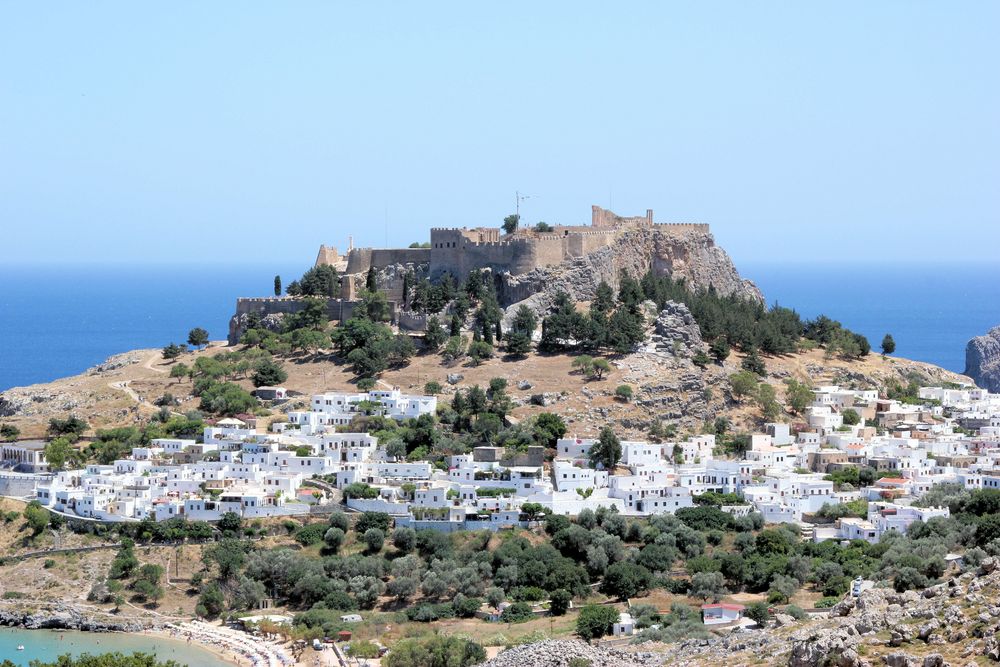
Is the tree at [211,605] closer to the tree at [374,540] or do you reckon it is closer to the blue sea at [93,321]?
the tree at [374,540]

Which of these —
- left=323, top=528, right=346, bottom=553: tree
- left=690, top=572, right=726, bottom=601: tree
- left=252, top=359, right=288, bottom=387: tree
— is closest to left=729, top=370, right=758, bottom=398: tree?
left=252, top=359, right=288, bottom=387: tree

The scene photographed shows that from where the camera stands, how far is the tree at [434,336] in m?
52.9

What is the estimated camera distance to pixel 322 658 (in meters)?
33.8

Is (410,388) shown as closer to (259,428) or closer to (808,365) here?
(259,428)

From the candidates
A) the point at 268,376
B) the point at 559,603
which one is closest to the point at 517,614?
the point at 559,603

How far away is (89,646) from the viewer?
35.4 meters

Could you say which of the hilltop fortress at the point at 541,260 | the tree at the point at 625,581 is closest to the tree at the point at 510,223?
the hilltop fortress at the point at 541,260

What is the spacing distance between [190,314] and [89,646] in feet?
292

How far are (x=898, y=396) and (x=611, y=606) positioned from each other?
19.5 m

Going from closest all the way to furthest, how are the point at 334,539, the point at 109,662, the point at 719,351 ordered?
1. the point at 109,662
2. the point at 334,539
3. the point at 719,351

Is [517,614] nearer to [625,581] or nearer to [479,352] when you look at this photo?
[625,581]

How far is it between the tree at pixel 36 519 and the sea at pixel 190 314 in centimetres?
3766

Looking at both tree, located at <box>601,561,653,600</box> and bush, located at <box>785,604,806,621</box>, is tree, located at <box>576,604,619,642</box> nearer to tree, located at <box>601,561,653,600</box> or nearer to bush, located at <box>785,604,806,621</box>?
tree, located at <box>601,561,653,600</box>

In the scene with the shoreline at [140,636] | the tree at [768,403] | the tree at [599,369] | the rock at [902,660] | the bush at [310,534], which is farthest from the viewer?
the tree at [599,369]
